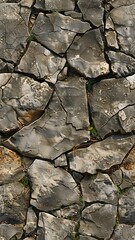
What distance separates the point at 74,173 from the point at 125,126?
1.38 feet

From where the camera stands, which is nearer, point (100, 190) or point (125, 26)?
point (100, 190)

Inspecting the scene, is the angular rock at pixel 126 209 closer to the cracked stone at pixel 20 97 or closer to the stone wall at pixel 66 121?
the stone wall at pixel 66 121

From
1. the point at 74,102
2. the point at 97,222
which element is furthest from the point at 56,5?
the point at 97,222

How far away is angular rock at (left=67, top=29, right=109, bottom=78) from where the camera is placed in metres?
3.76

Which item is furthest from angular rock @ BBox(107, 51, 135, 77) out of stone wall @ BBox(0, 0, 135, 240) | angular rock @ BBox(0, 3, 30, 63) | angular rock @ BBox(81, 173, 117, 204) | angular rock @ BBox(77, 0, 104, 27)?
angular rock @ BBox(81, 173, 117, 204)

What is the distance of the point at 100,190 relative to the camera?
3.71 meters

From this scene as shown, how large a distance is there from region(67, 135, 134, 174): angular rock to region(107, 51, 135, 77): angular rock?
1.35 ft

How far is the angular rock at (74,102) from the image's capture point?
12.3 feet

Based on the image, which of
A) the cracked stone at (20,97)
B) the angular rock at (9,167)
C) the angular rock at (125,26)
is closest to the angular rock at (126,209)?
the angular rock at (9,167)

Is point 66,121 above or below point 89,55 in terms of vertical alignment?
below

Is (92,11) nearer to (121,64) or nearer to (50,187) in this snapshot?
(121,64)

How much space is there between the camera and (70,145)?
12.3 feet

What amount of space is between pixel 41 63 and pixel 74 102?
1.02 feet

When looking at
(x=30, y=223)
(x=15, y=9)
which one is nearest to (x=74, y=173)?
(x=30, y=223)
